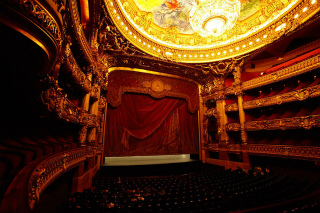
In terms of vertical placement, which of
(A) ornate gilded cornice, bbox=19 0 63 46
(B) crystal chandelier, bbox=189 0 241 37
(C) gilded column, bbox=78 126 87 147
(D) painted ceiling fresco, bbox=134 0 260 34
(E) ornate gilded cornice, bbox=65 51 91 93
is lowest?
(C) gilded column, bbox=78 126 87 147

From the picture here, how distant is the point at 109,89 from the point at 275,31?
27.3 ft

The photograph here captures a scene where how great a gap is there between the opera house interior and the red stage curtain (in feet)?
0.20

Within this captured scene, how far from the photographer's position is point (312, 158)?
552 centimetres

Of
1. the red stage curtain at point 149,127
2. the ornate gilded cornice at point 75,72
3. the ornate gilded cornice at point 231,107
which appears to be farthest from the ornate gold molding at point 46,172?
the ornate gilded cornice at point 231,107

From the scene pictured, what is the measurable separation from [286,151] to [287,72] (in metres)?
3.53

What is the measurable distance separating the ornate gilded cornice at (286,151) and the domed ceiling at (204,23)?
187 inches

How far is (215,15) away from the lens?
5094 mm

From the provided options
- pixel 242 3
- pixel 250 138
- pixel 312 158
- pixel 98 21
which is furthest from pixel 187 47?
pixel 312 158

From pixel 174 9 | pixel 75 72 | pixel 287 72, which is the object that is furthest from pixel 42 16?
pixel 287 72

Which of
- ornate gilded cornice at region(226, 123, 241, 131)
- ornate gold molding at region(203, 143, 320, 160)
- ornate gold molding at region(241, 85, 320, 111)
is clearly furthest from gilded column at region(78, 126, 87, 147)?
ornate gold molding at region(241, 85, 320, 111)

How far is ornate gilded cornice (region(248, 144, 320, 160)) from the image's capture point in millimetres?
5551

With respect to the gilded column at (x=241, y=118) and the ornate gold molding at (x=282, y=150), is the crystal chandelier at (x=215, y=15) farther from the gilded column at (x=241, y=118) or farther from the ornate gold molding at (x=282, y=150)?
the ornate gold molding at (x=282, y=150)

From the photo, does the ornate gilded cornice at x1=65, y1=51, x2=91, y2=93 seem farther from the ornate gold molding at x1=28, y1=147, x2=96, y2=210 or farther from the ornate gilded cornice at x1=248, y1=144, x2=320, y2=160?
the ornate gilded cornice at x1=248, y1=144, x2=320, y2=160

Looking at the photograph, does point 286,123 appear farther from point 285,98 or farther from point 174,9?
point 174,9
